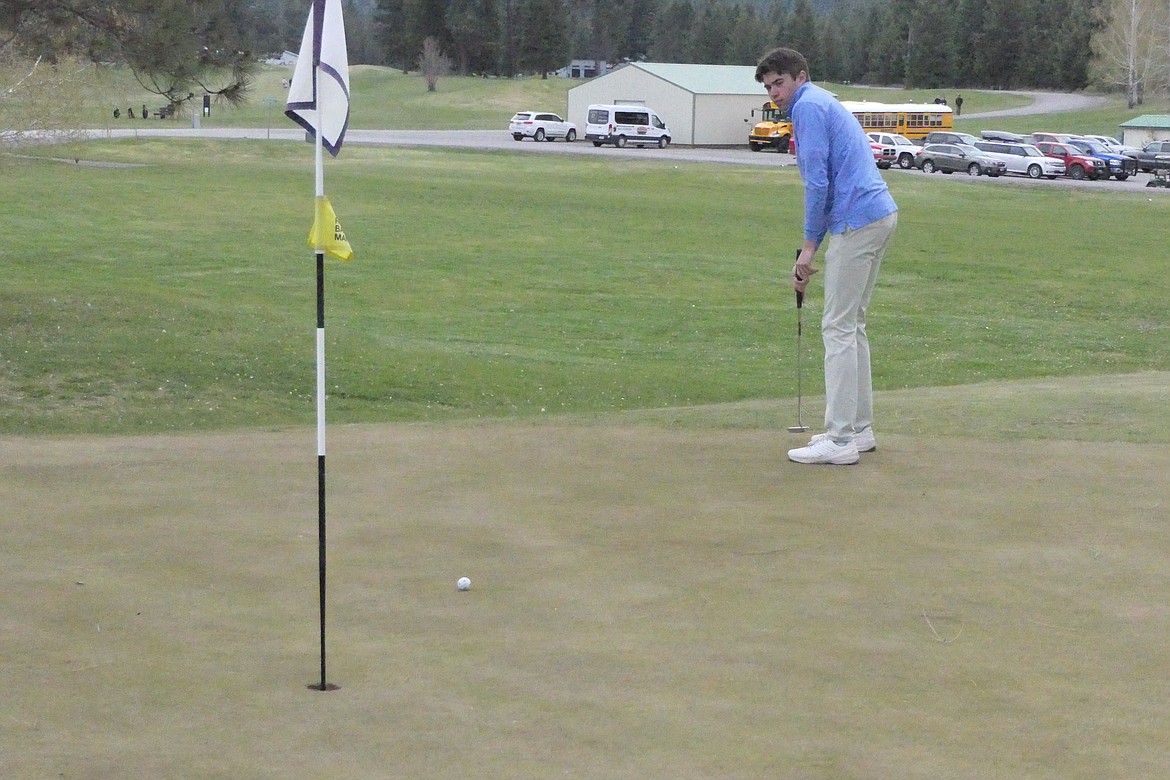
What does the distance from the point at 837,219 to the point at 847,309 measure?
0.49m

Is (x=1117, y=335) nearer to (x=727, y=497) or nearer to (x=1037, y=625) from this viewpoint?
(x=727, y=497)

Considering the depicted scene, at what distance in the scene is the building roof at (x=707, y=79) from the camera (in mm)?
77812

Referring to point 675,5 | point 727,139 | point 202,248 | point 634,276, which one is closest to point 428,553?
point 634,276

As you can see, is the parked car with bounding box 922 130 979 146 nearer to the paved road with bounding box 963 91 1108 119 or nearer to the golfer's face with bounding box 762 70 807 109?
the paved road with bounding box 963 91 1108 119

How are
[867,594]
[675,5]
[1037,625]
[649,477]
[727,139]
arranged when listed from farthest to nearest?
[675,5] → [727,139] → [649,477] → [867,594] → [1037,625]

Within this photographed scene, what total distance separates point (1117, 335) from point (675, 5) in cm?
14626

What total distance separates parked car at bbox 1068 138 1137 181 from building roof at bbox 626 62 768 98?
2321 centimetres

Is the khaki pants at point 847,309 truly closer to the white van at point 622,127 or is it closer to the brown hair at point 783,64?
the brown hair at point 783,64

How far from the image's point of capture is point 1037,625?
5191 mm

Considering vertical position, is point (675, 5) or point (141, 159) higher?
point (675, 5)

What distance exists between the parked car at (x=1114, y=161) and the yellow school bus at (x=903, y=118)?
13005 mm

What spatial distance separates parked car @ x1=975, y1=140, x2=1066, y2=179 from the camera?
54.7m

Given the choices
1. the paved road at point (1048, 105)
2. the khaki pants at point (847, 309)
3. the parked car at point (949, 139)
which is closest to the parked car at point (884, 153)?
the parked car at point (949, 139)

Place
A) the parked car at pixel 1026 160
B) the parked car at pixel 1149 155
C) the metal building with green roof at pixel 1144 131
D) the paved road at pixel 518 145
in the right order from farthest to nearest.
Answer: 1. the metal building with green roof at pixel 1144 131
2. the parked car at pixel 1149 155
3. the paved road at pixel 518 145
4. the parked car at pixel 1026 160
